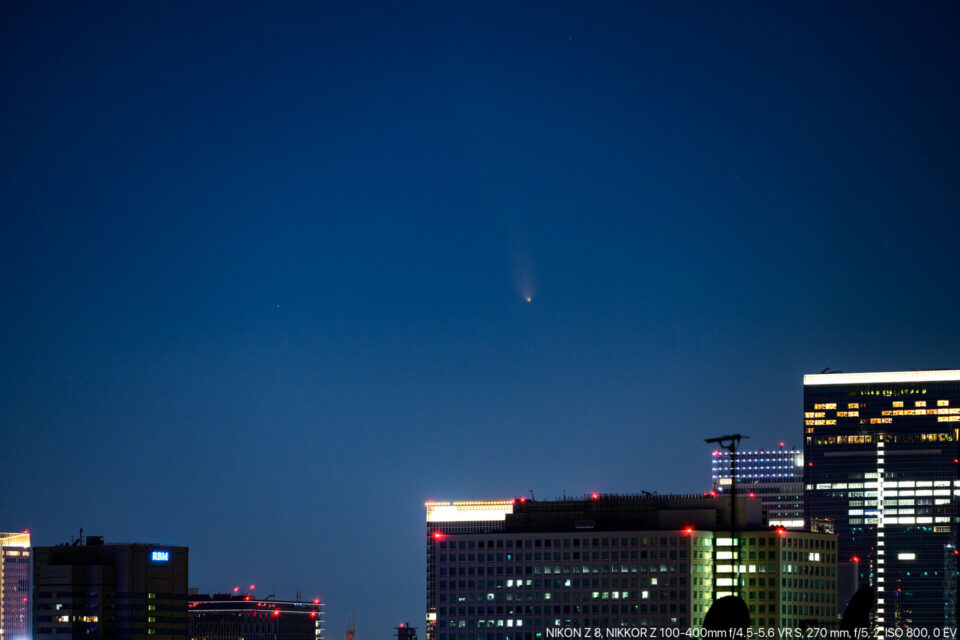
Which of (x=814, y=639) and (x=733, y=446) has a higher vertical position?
(x=733, y=446)

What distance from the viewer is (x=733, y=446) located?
126m

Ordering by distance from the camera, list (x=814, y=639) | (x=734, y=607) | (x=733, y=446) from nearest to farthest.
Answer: (x=734, y=607) < (x=733, y=446) < (x=814, y=639)

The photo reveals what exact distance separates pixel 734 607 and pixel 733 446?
114ft

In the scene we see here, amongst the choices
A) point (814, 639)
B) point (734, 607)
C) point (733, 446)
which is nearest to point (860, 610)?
point (734, 607)

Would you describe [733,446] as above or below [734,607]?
above

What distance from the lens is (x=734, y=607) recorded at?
91938 millimetres

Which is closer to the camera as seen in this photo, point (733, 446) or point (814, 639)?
point (733, 446)

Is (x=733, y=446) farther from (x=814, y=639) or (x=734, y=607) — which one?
(x=814, y=639)

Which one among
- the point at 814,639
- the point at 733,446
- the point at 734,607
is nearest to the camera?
the point at 734,607

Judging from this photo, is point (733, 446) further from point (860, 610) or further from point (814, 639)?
point (814, 639)

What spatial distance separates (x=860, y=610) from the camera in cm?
9656

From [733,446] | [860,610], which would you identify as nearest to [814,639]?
[733,446]

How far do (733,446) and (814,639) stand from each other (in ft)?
236

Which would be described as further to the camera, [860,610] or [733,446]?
[733,446]
